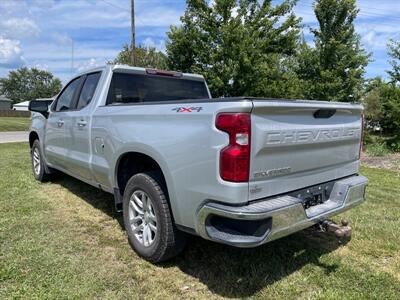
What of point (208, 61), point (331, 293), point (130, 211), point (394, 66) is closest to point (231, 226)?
point (331, 293)

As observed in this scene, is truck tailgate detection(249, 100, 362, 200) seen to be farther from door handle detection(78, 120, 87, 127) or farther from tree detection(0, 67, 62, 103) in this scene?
tree detection(0, 67, 62, 103)

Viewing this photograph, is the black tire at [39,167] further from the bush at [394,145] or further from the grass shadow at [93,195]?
the bush at [394,145]

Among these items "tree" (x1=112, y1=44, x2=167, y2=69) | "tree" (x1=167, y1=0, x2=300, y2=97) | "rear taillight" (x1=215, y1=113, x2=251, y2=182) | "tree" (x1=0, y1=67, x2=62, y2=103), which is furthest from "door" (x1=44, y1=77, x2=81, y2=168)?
"tree" (x1=0, y1=67, x2=62, y2=103)

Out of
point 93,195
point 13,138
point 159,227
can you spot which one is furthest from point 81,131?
point 13,138

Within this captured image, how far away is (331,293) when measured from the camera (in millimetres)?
3365

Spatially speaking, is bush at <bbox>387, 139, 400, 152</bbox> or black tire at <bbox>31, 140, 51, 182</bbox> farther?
bush at <bbox>387, 139, 400, 152</bbox>

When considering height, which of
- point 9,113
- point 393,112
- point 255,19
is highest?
point 255,19

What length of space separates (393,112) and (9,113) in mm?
56796

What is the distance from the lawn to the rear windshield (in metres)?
1.58

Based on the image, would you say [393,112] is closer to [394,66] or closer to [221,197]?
[394,66]

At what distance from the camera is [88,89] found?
5.29 metres

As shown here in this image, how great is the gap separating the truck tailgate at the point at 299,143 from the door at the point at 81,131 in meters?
2.54

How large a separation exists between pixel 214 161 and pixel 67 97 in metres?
3.66

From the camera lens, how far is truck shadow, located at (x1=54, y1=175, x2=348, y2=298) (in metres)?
3.53
